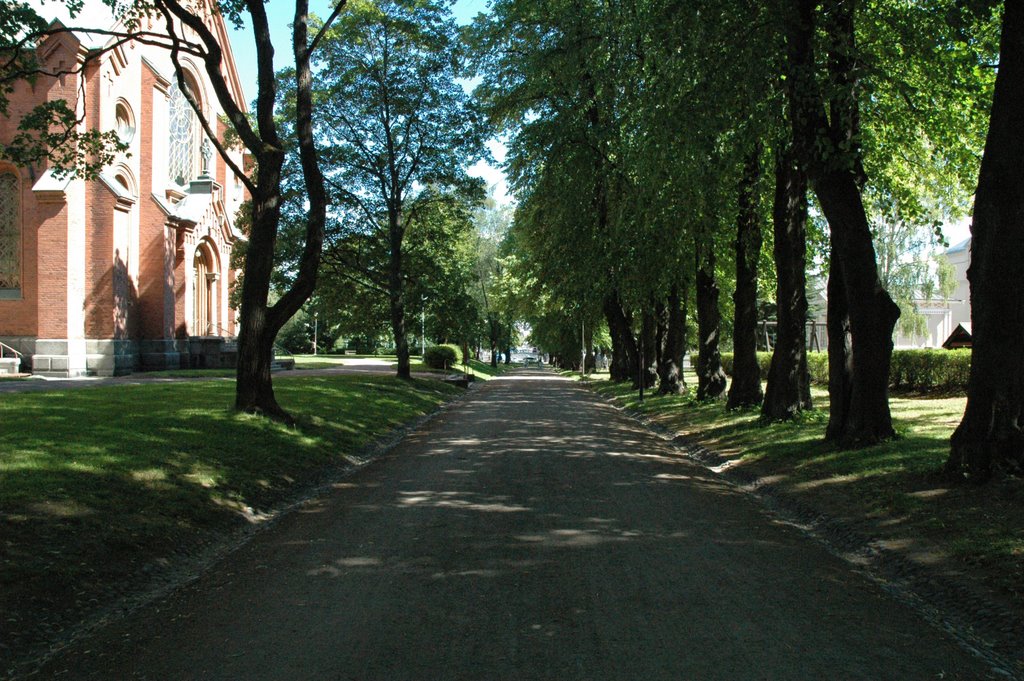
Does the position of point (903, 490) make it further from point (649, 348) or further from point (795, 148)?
point (649, 348)

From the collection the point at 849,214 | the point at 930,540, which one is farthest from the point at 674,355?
the point at 930,540

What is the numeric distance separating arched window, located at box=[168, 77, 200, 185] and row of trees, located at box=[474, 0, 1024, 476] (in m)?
18.0

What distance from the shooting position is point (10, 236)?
94.3 feet

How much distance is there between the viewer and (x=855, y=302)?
1151 centimetres

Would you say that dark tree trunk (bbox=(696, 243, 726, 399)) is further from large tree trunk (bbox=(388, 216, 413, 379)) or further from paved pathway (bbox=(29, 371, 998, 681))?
paved pathway (bbox=(29, 371, 998, 681))

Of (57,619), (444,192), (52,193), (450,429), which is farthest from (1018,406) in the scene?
(52,193)

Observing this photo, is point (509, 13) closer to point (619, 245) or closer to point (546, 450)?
point (619, 245)

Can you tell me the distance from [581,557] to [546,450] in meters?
7.51

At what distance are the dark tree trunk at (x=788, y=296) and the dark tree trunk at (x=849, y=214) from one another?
12.7 ft

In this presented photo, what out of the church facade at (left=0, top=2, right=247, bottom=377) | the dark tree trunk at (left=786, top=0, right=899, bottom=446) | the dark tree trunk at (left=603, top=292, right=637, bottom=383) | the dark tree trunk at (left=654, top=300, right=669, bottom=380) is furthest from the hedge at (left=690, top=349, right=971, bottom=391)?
the church facade at (left=0, top=2, right=247, bottom=377)

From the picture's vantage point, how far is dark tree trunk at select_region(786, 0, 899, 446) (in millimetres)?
11086

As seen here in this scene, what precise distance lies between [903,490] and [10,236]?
29969 mm

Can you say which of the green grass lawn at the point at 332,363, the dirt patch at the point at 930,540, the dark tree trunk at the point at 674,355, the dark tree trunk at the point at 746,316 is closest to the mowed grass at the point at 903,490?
the dirt patch at the point at 930,540

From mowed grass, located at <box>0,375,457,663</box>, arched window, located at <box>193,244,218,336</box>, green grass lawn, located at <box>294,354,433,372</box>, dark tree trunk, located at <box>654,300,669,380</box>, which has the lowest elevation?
mowed grass, located at <box>0,375,457,663</box>
